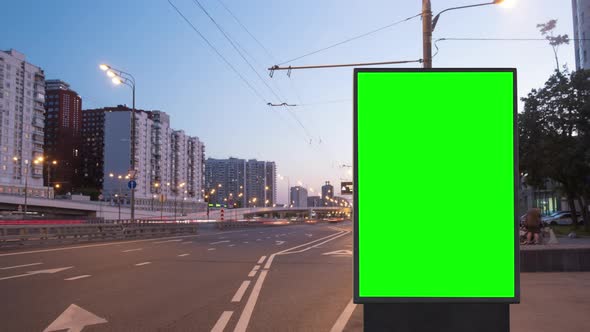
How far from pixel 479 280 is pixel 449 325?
38 centimetres

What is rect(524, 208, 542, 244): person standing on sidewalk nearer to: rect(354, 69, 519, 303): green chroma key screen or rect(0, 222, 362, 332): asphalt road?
rect(0, 222, 362, 332): asphalt road

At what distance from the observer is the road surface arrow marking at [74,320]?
265 inches

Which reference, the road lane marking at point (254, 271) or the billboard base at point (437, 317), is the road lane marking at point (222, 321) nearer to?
the billboard base at point (437, 317)

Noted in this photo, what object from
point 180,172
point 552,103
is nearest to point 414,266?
point 552,103

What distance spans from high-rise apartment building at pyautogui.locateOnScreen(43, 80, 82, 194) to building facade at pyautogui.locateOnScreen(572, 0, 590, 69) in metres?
137

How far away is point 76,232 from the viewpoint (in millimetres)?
27391

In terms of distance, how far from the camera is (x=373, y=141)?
347cm

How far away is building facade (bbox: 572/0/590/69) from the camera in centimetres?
7206

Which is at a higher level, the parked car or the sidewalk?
the sidewalk

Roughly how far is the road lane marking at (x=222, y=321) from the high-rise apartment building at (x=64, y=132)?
162 meters

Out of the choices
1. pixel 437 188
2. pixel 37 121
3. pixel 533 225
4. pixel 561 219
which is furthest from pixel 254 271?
pixel 37 121

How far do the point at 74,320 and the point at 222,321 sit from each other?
79.4 inches

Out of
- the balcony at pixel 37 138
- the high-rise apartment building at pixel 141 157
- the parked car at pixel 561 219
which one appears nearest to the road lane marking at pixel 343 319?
the parked car at pixel 561 219

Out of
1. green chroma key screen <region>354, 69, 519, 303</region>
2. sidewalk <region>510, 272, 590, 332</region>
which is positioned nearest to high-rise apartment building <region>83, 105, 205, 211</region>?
sidewalk <region>510, 272, 590, 332</region>
